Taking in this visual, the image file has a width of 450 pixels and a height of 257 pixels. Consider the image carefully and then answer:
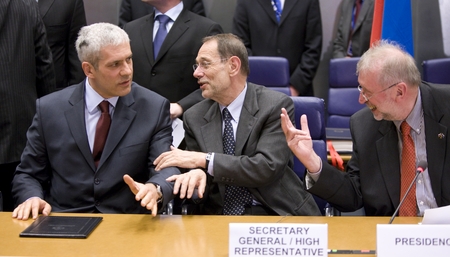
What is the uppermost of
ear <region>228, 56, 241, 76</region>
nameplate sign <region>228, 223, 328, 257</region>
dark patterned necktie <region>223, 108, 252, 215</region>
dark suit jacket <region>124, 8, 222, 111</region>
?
dark suit jacket <region>124, 8, 222, 111</region>

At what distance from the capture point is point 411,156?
296 centimetres

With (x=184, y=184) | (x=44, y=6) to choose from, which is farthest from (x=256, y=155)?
(x=44, y=6)

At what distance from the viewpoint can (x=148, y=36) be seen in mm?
4488

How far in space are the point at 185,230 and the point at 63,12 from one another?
2872mm

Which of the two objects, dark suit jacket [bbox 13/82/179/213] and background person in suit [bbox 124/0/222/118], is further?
background person in suit [bbox 124/0/222/118]

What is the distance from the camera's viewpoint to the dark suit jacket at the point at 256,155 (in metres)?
3.07

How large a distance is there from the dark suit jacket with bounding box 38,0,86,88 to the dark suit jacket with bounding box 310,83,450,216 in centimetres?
263

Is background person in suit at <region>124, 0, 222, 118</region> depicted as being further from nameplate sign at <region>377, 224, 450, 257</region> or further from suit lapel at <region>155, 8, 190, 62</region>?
nameplate sign at <region>377, 224, 450, 257</region>

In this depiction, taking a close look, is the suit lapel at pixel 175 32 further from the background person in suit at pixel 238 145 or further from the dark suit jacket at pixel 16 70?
the background person in suit at pixel 238 145

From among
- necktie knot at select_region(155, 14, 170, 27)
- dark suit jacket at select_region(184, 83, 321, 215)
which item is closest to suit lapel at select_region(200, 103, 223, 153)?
dark suit jacket at select_region(184, 83, 321, 215)

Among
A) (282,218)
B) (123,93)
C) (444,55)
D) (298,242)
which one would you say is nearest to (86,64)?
(123,93)

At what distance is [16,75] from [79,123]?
0.94 meters

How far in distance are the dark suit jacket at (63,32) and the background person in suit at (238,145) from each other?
72.1 inches

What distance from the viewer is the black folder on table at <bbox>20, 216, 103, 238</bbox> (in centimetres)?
248
